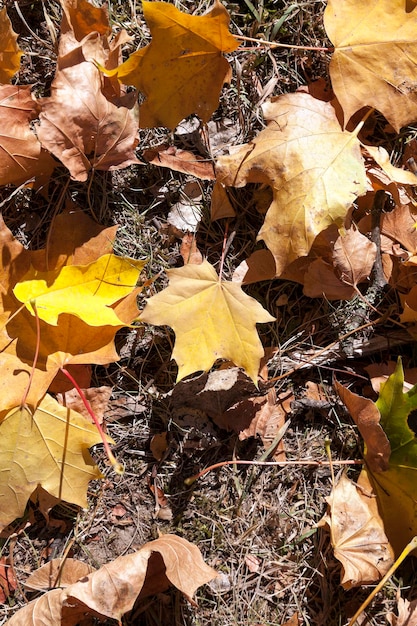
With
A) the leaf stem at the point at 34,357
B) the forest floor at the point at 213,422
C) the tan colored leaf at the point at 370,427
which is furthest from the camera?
the forest floor at the point at 213,422

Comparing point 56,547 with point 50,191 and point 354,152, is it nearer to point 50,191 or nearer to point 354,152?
point 50,191

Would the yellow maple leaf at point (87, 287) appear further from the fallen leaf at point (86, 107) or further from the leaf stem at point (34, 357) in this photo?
the fallen leaf at point (86, 107)

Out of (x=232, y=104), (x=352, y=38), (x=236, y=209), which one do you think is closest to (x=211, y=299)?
(x=236, y=209)

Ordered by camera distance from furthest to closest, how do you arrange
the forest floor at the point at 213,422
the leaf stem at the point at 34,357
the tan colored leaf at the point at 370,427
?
the forest floor at the point at 213,422 < the tan colored leaf at the point at 370,427 < the leaf stem at the point at 34,357

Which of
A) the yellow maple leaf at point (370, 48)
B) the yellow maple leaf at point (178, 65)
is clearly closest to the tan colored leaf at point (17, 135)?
the yellow maple leaf at point (178, 65)

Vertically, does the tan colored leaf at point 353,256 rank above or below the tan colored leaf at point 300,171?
below

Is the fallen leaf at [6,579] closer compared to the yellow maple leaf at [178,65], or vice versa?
the yellow maple leaf at [178,65]

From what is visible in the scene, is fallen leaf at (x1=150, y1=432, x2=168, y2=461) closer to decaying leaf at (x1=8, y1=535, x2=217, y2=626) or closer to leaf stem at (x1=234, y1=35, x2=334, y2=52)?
decaying leaf at (x1=8, y1=535, x2=217, y2=626)
